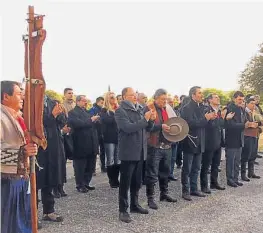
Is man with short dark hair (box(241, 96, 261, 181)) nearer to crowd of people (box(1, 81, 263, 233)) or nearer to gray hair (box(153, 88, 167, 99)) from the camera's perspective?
crowd of people (box(1, 81, 263, 233))

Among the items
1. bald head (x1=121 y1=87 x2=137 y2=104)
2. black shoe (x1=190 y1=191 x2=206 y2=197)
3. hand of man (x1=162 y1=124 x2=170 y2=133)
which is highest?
bald head (x1=121 y1=87 x2=137 y2=104)

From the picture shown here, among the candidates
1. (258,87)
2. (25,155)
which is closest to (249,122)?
(25,155)

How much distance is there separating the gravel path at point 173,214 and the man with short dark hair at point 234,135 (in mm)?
375

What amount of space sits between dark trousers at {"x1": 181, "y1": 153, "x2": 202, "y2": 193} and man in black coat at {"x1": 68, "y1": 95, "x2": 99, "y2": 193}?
1.77 meters

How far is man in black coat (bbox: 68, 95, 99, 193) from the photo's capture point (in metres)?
7.14

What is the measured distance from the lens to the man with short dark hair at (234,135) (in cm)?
752

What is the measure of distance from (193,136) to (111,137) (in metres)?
2.03

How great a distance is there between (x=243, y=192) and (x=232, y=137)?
108cm

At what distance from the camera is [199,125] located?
656 centimetres

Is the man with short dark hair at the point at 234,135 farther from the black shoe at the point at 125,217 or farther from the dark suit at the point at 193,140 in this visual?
the black shoe at the point at 125,217

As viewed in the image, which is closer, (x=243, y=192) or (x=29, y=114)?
(x=29, y=114)

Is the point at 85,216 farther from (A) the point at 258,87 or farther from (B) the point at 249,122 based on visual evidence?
(A) the point at 258,87

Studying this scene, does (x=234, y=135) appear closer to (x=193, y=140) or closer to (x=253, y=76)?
(x=193, y=140)

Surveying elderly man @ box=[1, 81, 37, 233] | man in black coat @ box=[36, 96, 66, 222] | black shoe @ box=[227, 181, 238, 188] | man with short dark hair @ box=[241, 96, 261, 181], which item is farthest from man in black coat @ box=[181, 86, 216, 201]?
elderly man @ box=[1, 81, 37, 233]
